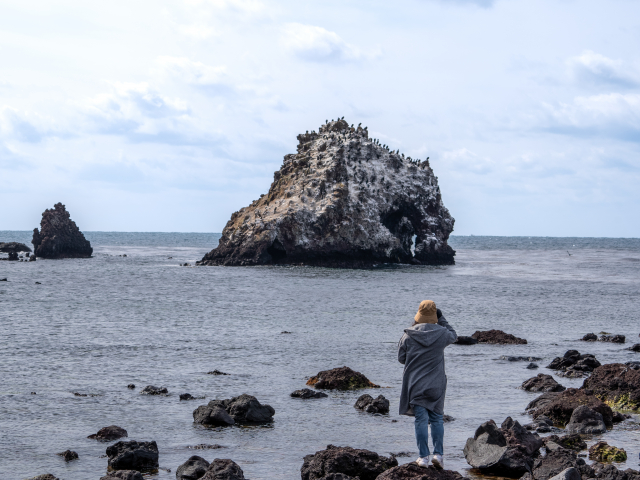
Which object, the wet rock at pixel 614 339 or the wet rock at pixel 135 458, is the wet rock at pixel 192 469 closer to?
the wet rock at pixel 135 458

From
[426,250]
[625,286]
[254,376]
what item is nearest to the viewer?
[254,376]

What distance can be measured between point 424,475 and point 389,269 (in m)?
70.0

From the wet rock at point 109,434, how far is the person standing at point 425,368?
706cm

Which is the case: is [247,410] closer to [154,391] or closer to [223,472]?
[154,391]

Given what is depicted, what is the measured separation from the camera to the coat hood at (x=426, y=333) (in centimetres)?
1114

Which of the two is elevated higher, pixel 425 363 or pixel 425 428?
pixel 425 363

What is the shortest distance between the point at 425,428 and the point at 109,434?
24.7 feet

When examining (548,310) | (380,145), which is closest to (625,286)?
(548,310)

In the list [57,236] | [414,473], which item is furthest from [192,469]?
[57,236]

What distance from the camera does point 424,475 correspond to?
32.9ft

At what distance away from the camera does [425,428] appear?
1125 centimetres

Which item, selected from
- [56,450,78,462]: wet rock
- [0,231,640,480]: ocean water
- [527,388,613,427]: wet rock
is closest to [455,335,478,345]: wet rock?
[0,231,640,480]: ocean water

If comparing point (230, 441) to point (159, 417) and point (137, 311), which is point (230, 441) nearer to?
point (159, 417)

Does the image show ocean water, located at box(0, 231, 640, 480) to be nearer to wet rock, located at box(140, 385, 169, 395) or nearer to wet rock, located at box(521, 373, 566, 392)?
wet rock, located at box(140, 385, 169, 395)
